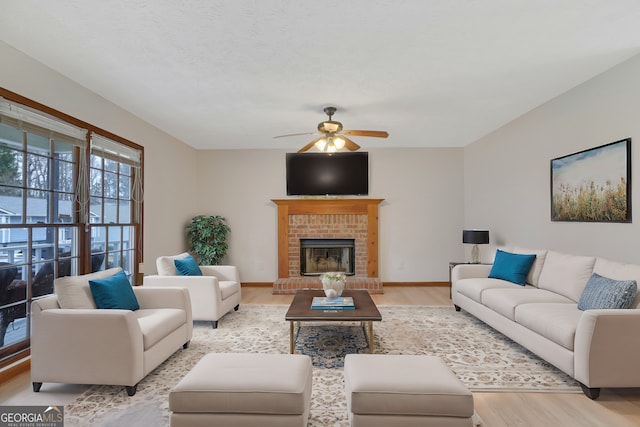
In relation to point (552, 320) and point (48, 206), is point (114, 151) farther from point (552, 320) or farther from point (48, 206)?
point (552, 320)

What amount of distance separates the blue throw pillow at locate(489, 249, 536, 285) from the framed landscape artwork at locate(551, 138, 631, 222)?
0.60 meters

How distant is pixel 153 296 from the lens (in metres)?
3.46

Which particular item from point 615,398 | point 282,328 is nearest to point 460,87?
point 615,398

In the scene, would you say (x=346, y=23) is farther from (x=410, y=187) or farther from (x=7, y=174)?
(x=410, y=187)

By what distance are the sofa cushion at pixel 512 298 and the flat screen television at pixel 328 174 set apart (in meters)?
3.27

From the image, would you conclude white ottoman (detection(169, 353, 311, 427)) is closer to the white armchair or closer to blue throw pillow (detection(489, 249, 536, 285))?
the white armchair

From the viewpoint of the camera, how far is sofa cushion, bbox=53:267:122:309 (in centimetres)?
274

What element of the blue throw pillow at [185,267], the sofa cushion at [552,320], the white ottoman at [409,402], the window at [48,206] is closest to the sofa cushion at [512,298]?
the sofa cushion at [552,320]

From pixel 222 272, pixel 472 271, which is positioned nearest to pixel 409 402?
pixel 472 271

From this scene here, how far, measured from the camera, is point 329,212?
22.0ft

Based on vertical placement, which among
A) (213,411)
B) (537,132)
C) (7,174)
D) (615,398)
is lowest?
(615,398)

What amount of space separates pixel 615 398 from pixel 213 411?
2.77 m

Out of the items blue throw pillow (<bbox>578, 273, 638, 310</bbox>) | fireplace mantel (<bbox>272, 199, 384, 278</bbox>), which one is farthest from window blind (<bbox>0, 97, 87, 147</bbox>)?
blue throw pillow (<bbox>578, 273, 638, 310</bbox>)

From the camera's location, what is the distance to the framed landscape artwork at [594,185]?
328cm
